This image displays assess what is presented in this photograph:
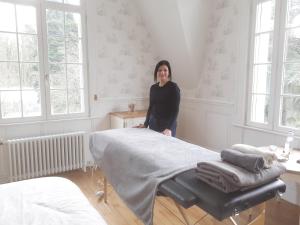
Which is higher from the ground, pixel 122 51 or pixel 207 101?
pixel 122 51

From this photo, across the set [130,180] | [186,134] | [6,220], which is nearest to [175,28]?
[186,134]

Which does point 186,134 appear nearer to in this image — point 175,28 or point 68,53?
point 175,28

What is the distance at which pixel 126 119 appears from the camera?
3.24m

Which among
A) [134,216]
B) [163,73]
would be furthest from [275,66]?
[134,216]

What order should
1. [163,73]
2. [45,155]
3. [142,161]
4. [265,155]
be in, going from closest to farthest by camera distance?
[265,155] < [142,161] < [163,73] < [45,155]

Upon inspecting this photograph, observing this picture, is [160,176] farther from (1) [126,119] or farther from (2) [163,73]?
(1) [126,119]

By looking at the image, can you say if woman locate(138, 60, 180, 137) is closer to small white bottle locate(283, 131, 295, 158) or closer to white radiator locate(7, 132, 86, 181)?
small white bottle locate(283, 131, 295, 158)

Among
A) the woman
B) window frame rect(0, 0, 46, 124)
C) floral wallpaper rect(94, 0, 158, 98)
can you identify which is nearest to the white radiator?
window frame rect(0, 0, 46, 124)

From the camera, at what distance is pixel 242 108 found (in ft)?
9.37

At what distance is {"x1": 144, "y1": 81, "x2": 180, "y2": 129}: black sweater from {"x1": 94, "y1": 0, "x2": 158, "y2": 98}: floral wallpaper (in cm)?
118

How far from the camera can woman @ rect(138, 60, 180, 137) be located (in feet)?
8.10

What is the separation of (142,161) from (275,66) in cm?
183

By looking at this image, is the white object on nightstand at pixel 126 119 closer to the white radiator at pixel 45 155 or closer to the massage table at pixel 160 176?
the white radiator at pixel 45 155

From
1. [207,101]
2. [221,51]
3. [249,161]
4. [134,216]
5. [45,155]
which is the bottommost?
[134,216]
